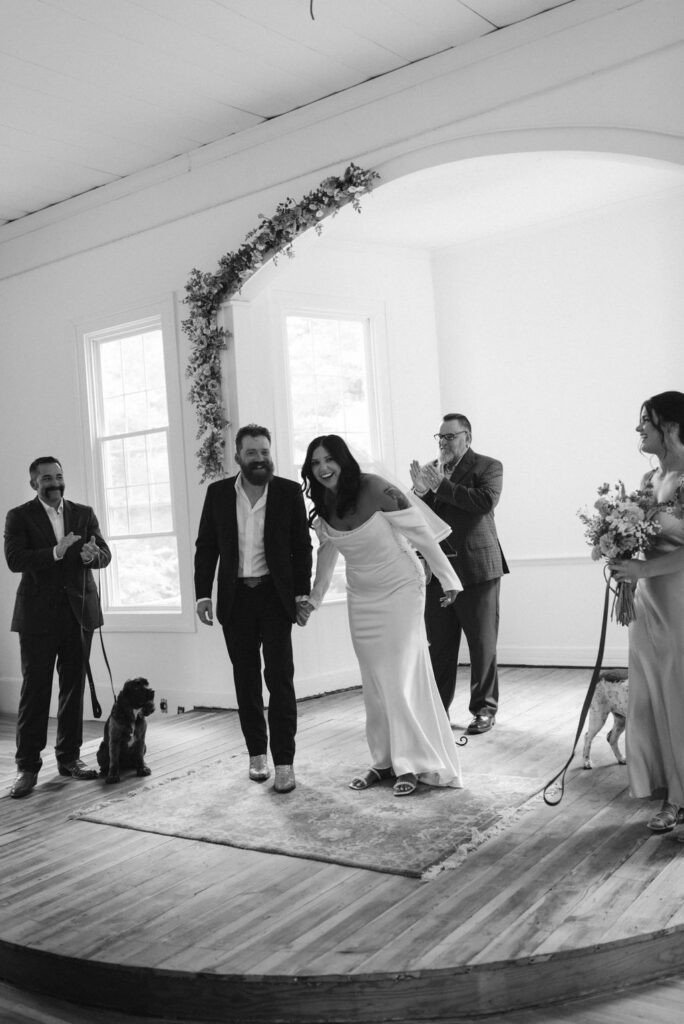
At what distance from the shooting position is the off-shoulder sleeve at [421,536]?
14.7 ft

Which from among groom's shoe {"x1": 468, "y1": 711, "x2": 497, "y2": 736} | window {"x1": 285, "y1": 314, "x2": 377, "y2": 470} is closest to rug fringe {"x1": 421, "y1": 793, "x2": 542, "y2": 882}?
groom's shoe {"x1": 468, "y1": 711, "x2": 497, "y2": 736}

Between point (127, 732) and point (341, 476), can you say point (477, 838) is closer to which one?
point (341, 476)

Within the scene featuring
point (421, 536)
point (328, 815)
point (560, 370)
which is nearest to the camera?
point (328, 815)

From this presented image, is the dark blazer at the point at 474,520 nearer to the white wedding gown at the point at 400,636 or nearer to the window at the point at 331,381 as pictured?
the white wedding gown at the point at 400,636

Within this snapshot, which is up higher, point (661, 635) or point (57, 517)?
point (57, 517)

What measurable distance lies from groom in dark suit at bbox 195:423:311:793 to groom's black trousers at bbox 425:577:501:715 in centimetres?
125

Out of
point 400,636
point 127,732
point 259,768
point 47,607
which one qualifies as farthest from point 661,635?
point 47,607

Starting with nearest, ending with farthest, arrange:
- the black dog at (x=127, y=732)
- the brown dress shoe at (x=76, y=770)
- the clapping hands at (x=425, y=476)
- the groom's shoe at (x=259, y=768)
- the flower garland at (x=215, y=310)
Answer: the groom's shoe at (x=259, y=768) → the black dog at (x=127, y=732) → the brown dress shoe at (x=76, y=770) → the clapping hands at (x=425, y=476) → the flower garland at (x=215, y=310)

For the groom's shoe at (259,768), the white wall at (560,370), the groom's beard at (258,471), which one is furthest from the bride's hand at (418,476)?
the white wall at (560,370)

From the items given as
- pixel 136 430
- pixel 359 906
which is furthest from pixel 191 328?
pixel 359 906

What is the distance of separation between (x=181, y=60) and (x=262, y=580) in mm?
3085

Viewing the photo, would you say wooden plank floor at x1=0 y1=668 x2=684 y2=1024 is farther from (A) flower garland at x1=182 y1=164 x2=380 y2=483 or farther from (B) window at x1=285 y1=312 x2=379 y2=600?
(B) window at x1=285 y1=312 x2=379 y2=600

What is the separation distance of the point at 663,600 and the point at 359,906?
5.18 ft

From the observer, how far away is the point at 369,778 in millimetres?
4602
